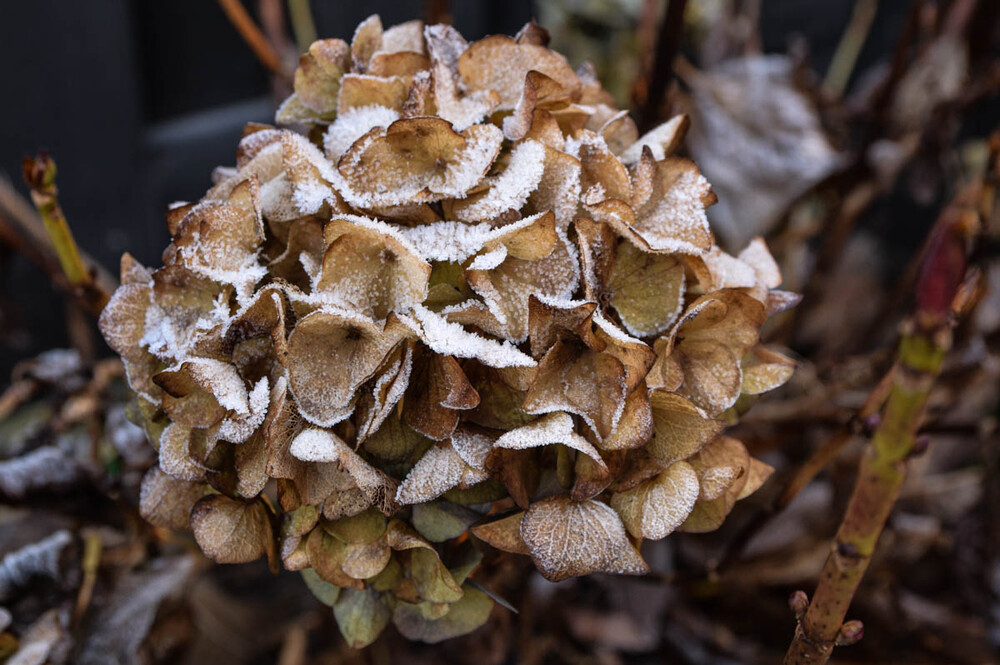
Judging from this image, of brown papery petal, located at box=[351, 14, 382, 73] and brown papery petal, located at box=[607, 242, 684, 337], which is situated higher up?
brown papery petal, located at box=[351, 14, 382, 73]

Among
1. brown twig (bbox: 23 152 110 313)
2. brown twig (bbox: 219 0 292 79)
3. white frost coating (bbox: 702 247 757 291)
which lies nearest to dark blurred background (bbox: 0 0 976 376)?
A: brown twig (bbox: 219 0 292 79)

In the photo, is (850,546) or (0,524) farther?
(0,524)

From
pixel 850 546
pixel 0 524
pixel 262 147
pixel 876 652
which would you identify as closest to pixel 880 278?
pixel 876 652

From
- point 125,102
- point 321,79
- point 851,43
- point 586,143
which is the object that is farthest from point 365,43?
point 851,43

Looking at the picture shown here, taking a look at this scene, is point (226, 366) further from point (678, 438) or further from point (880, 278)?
point (880, 278)

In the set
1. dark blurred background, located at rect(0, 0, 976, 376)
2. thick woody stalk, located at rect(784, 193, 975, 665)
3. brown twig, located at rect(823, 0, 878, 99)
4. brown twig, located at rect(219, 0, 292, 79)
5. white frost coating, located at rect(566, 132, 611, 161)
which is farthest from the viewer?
brown twig, located at rect(823, 0, 878, 99)

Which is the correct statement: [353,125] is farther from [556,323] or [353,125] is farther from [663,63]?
[663,63]

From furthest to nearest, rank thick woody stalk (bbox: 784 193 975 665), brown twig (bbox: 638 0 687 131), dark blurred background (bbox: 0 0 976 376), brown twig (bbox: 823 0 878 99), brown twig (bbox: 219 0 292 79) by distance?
brown twig (bbox: 823 0 878 99), dark blurred background (bbox: 0 0 976 376), brown twig (bbox: 219 0 292 79), brown twig (bbox: 638 0 687 131), thick woody stalk (bbox: 784 193 975 665)

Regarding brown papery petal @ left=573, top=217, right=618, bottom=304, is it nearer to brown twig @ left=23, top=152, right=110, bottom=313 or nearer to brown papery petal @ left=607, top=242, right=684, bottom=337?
brown papery petal @ left=607, top=242, right=684, bottom=337
